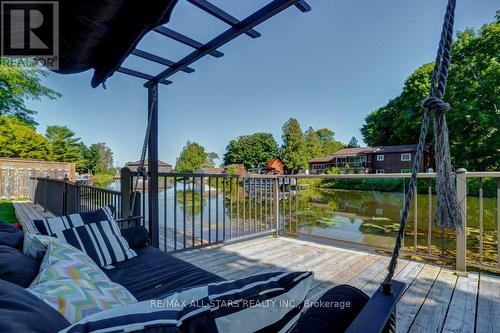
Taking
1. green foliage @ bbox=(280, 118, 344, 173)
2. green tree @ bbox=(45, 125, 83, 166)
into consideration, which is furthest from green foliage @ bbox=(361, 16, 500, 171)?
green tree @ bbox=(45, 125, 83, 166)

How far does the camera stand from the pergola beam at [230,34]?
1.61 metres

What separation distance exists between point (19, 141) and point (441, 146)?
902 inches

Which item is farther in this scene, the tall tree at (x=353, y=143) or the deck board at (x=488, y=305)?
the tall tree at (x=353, y=143)

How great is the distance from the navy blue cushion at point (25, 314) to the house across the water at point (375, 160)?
20.7 m

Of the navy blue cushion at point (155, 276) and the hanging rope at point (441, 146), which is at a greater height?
the hanging rope at point (441, 146)

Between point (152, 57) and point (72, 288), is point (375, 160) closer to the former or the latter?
point (152, 57)

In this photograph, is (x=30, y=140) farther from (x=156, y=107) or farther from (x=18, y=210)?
(x=156, y=107)

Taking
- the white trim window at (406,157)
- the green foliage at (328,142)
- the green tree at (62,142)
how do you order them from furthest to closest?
the green foliage at (328,142), the green tree at (62,142), the white trim window at (406,157)

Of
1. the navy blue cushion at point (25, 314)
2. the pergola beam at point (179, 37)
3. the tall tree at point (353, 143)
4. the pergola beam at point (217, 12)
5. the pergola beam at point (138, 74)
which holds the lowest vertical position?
the navy blue cushion at point (25, 314)

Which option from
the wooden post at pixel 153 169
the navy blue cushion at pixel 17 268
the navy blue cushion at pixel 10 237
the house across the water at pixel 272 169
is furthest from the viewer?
the house across the water at pixel 272 169

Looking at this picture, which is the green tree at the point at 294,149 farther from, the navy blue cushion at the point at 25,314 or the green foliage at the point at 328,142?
the navy blue cushion at the point at 25,314

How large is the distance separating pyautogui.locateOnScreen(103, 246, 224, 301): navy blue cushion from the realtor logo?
1.50 meters

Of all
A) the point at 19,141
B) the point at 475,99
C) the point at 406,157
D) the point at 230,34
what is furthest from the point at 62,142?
the point at 475,99

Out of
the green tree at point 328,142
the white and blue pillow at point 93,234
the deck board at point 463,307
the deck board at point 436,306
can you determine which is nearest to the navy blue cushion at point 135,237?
the white and blue pillow at point 93,234
